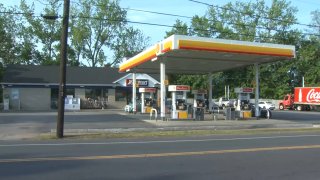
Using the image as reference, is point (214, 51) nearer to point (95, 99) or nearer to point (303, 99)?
point (95, 99)

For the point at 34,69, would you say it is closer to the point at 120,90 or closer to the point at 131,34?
the point at 120,90

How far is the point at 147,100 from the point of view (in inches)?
1809

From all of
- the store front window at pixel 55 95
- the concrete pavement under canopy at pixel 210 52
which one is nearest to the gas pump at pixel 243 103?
the concrete pavement under canopy at pixel 210 52

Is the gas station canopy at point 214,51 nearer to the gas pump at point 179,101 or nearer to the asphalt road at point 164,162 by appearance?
the gas pump at point 179,101

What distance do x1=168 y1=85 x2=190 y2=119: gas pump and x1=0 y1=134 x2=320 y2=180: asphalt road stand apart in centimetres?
1630

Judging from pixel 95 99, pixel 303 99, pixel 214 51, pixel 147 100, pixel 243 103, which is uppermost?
pixel 214 51

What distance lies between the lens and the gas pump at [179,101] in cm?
3256

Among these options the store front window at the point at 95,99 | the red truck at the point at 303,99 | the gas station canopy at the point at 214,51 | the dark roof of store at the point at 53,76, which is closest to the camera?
the gas station canopy at the point at 214,51

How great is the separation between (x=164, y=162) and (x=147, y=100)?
33.9 meters

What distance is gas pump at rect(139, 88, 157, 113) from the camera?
4403 cm

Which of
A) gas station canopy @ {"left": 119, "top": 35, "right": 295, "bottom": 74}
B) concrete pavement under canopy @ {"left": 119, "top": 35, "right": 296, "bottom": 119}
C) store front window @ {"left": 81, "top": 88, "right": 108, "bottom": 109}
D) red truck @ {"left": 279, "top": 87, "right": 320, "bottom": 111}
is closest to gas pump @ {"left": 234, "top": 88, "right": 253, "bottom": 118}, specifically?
concrete pavement under canopy @ {"left": 119, "top": 35, "right": 296, "bottom": 119}

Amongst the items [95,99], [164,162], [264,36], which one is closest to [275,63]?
[264,36]

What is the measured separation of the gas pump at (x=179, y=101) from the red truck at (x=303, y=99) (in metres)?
32.0

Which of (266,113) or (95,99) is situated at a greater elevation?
(95,99)
